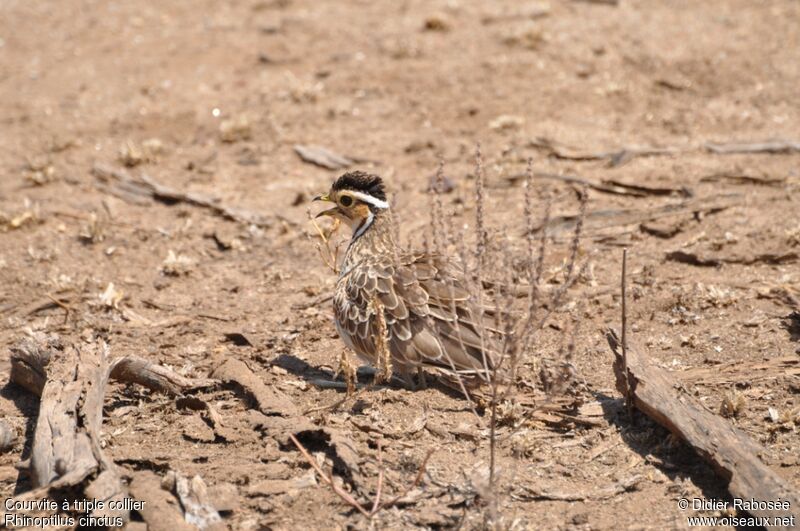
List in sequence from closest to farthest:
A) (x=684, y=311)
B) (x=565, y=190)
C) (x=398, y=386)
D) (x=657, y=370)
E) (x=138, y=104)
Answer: (x=657, y=370) < (x=398, y=386) < (x=684, y=311) < (x=565, y=190) < (x=138, y=104)

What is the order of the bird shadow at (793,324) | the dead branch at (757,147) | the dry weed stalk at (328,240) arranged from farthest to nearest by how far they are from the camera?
the dead branch at (757,147), the dry weed stalk at (328,240), the bird shadow at (793,324)

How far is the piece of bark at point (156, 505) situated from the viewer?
18.2 ft

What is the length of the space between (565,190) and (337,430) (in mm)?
5658

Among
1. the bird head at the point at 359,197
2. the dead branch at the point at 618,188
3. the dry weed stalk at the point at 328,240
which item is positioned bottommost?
the dead branch at the point at 618,188

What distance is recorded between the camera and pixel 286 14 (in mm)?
16719

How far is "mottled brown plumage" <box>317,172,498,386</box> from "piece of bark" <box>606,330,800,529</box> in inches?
42.1

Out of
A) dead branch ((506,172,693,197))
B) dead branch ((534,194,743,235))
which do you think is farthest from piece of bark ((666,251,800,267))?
dead branch ((506,172,693,197))

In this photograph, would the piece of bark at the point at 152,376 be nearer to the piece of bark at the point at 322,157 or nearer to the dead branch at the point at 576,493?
the dead branch at the point at 576,493

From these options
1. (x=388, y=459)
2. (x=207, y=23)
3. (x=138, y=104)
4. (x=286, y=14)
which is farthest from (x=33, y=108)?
(x=388, y=459)

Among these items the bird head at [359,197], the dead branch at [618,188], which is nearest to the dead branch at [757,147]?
the dead branch at [618,188]

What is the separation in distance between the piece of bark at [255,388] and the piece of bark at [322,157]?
16.2ft

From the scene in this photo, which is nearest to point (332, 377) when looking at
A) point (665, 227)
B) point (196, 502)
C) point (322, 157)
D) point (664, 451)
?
point (196, 502)

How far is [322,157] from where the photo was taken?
1250 centimetres

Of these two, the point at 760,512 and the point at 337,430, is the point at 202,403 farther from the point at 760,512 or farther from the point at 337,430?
the point at 760,512
